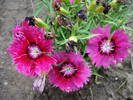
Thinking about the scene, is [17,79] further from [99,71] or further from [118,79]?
[118,79]

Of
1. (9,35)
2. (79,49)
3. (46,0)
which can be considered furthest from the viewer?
(9,35)

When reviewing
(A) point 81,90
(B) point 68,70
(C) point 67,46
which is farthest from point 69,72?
(A) point 81,90

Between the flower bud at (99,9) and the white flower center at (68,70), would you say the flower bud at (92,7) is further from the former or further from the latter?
the white flower center at (68,70)

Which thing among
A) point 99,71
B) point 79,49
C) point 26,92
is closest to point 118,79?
point 99,71

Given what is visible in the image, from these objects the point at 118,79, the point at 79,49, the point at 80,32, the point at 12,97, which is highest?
the point at 80,32

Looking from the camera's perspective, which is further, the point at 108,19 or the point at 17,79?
the point at 17,79

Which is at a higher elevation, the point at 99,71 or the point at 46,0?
the point at 46,0

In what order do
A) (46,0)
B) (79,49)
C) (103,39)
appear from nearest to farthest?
(103,39), (79,49), (46,0)

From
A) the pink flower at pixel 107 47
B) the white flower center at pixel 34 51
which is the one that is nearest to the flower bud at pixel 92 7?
the pink flower at pixel 107 47
